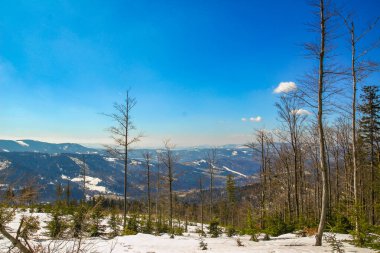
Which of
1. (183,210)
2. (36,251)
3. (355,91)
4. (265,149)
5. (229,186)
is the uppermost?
(355,91)

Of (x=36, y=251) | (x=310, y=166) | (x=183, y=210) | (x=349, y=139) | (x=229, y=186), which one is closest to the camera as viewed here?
(x=36, y=251)

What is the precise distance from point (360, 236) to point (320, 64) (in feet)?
21.2

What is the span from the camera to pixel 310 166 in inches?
1294

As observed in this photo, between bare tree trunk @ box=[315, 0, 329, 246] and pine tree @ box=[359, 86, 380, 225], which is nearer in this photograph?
bare tree trunk @ box=[315, 0, 329, 246]

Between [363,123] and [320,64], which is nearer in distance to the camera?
[320,64]

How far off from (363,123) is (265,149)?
432 inches

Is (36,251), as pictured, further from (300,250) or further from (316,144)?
(316,144)

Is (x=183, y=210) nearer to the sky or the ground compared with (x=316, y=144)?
nearer to the ground

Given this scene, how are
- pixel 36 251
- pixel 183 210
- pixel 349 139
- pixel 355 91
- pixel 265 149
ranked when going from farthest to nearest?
pixel 183 210
pixel 349 139
pixel 265 149
pixel 355 91
pixel 36 251

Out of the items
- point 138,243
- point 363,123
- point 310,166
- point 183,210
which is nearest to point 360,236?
point 138,243

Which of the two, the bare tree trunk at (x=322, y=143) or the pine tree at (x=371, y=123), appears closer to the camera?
the bare tree trunk at (x=322, y=143)

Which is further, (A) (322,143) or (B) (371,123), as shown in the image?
(B) (371,123)

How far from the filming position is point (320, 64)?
11055 millimetres

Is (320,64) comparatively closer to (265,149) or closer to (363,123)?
(265,149)
